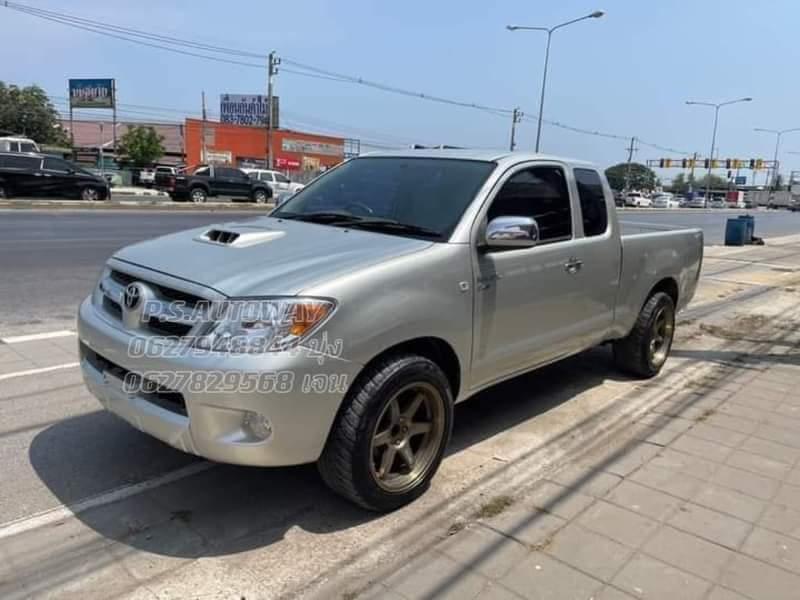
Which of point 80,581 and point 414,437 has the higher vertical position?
point 414,437

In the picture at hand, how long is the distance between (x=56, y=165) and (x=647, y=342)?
80.9 ft

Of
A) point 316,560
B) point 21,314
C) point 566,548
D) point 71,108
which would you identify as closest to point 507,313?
A: point 566,548

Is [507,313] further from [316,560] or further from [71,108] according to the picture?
[71,108]

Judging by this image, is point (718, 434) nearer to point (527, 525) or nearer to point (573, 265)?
point (573, 265)

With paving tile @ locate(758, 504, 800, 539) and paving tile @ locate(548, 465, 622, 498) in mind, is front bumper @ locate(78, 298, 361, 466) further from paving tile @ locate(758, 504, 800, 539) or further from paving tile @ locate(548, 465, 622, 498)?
paving tile @ locate(758, 504, 800, 539)

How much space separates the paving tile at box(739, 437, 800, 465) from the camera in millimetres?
4324

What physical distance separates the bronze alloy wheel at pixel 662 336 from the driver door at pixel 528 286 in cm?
153

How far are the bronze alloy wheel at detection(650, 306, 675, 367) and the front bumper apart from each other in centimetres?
376

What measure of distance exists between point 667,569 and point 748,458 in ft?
5.38

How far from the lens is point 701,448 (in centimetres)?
440

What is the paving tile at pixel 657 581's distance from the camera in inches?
112

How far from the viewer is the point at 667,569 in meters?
3.02

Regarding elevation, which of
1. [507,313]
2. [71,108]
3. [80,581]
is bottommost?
[80,581]

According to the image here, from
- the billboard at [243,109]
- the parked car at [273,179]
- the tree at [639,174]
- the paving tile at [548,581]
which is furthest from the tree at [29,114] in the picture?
the tree at [639,174]
